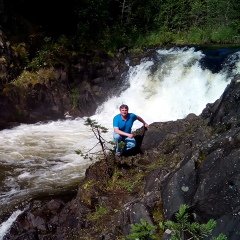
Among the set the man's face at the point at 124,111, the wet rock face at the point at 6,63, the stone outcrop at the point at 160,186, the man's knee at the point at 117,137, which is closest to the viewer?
the stone outcrop at the point at 160,186

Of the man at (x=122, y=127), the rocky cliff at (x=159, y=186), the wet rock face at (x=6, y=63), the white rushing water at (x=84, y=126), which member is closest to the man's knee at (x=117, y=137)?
the man at (x=122, y=127)

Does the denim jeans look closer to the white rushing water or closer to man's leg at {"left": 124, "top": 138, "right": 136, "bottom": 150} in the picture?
man's leg at {"left": 124, "top": 138, "right": 136, "bottom": 150}

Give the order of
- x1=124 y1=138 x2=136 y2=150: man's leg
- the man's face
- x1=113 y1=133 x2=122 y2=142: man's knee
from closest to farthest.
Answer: the man's face
x1=113 y1=133 x2=122 y2=142: man's knee
x1=124 y1=138 x2=136 y2=150: man's leg

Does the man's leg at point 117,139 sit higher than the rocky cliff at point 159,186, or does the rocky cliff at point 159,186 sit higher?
the man's leg at point 117,139

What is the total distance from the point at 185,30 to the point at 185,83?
953cm

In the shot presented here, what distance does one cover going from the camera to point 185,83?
1363cm

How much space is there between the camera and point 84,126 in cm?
1220

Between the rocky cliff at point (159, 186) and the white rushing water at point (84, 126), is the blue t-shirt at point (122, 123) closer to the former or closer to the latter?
the rocky cliff at point (159, 186)

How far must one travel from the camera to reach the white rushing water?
777 cm

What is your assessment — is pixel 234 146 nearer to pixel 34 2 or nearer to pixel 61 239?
pixel 61 239

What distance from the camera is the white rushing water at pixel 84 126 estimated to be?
7770mm

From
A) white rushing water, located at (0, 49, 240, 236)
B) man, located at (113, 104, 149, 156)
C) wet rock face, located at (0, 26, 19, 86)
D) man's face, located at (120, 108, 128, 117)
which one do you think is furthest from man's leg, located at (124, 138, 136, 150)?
wet rock face, located at (0, 26, 19, 86)

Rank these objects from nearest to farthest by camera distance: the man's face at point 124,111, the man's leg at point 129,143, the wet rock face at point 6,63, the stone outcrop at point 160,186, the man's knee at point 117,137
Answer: the stone outcrop at point 160,186 < the man's face at point 124,111 < the man's knee at point 117,137 < the man's leg at point 129,143 < the wet rock face at point 6,63

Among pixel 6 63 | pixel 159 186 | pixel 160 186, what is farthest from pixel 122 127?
pixel 6 63
